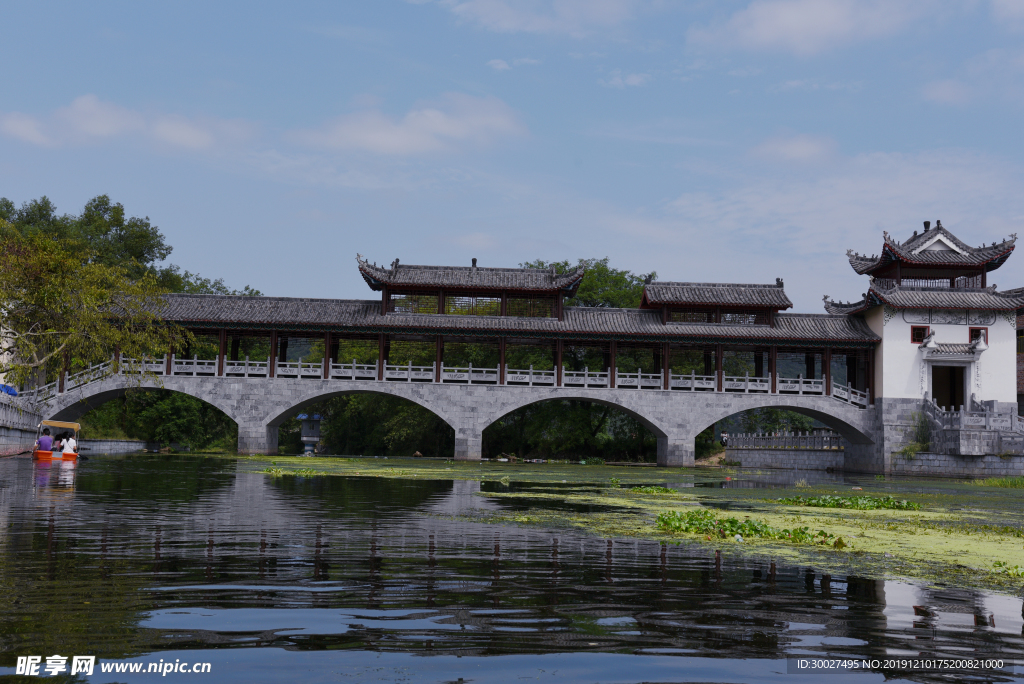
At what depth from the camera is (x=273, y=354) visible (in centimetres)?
Result: 3862

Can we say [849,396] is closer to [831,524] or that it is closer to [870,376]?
[870,376]

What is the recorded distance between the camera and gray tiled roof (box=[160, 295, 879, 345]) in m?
38.0

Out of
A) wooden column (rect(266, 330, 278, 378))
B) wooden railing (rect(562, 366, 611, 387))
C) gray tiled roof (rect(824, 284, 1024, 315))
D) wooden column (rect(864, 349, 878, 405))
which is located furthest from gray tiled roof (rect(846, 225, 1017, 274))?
wooden column (rect(266, 330, 278, 378))

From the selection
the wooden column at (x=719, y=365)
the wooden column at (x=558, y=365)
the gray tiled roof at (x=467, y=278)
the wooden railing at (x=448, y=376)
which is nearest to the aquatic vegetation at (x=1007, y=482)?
the wooden railing at (x=448, y=376)

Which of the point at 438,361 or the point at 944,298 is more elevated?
the point at 944,298

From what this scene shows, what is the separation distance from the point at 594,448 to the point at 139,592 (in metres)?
42.6

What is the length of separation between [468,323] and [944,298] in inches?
923

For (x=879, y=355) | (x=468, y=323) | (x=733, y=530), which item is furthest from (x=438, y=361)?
(x=733, y=530)

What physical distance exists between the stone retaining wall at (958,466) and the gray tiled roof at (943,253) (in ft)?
32.8

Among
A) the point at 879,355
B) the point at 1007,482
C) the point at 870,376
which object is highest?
the point at 879,355

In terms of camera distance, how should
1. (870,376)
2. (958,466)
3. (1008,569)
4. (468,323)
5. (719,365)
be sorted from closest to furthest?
(1008,569)
(958,466)
(468,323)
(719,365)
(870,376)

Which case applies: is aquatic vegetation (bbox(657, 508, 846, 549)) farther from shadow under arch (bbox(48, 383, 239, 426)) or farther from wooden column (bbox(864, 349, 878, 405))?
wooden column (bbox(864, 349, 878, 405))

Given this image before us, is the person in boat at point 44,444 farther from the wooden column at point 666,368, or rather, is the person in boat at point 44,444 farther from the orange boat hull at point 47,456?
the wooden column at point 666,368

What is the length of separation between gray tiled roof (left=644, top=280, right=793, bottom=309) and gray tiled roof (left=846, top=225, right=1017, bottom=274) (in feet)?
18.6
